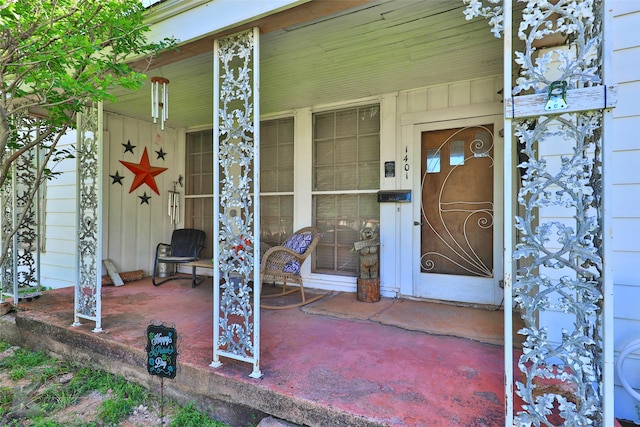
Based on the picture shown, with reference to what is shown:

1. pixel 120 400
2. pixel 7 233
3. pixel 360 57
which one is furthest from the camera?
pixel 7 233

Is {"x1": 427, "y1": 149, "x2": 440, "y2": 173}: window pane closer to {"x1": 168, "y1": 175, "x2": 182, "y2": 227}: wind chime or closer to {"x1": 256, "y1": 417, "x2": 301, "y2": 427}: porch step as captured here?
{"x1": 256, "y1": 417, "x2": 301, "y2": 427}: porch step

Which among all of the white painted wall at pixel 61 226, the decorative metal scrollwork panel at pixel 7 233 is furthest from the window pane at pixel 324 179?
the white painted wall at pixel 61 226

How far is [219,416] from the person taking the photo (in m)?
1.94

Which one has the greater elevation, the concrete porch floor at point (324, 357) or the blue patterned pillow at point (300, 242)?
the blue patterned pillow at point (300, 242)

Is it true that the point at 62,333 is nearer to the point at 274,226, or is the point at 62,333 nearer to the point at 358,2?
the point at 274,226

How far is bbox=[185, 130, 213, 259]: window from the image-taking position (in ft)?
16.4

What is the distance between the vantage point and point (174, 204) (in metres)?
5.15

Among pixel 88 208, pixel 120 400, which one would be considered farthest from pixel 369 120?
pixel 120 400

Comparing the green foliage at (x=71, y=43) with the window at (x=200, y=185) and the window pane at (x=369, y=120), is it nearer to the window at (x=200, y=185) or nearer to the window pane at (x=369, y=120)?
the window pane at (x=369, y=120)

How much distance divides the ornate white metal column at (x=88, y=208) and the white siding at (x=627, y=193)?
3.49 meters

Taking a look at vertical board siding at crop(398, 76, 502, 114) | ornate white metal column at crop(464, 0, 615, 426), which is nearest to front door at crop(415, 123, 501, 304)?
vertical board siding at crop(398, 76, 502, 114)

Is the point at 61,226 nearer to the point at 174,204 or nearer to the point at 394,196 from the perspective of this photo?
the point at 174,204

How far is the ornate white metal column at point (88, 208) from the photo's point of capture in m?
2.70

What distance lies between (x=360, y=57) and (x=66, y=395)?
3.29m
